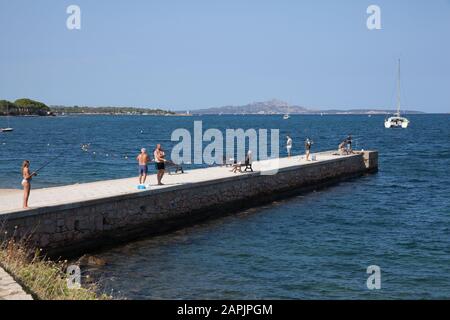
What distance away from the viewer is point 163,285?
1448 centimetres

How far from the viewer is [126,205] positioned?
19.0m

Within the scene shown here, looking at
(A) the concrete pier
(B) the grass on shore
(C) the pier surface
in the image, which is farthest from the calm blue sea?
(B) the grass on shore

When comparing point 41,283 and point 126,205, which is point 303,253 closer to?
point 126,205

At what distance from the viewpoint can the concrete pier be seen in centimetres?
1583

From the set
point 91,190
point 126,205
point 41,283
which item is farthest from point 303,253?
point 41,283

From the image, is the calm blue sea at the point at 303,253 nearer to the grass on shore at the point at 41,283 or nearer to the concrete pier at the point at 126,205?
the concrete pier at the point at 126,205

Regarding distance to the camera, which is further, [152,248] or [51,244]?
[152,248]

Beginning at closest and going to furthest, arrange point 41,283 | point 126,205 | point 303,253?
point 41,283 → point 303,253 → point 126,205

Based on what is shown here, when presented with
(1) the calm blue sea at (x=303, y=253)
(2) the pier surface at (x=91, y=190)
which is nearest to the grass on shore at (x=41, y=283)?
(1) the calm blue sea at (x=303, y=253)

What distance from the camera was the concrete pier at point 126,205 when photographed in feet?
51.9
